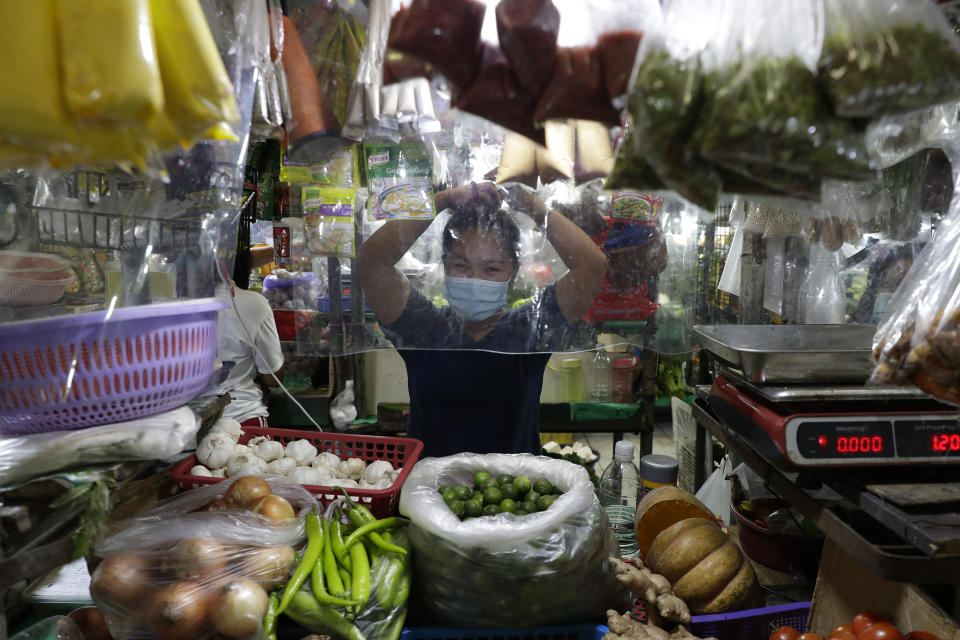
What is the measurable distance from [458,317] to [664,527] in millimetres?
879

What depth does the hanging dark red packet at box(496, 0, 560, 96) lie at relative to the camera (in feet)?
2.72

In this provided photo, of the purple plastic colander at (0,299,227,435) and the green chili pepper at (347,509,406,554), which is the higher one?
the purple plastic colander at (0,299,227,435)

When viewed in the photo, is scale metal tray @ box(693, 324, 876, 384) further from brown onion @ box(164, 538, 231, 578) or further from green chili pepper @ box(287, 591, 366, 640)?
brown onion @ box(164, 538, 231, 578)

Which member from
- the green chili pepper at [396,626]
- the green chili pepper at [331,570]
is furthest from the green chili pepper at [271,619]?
the green chili pepper at [396,626]

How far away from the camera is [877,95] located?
27.5 inches

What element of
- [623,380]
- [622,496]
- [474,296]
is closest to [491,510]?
[474,296]

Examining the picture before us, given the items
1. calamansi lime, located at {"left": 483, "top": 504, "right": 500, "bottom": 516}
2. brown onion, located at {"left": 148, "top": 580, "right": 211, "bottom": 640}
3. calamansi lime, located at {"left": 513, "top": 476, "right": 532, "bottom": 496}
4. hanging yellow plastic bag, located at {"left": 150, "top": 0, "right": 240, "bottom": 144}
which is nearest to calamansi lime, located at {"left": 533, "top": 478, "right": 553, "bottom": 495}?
calamansi lime, located at {"left": 513, "top": 476, "right": 532, "bottom": 496}

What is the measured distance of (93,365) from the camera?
1096 mm

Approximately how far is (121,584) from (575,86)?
51.3 inches

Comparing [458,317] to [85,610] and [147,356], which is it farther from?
[85,610]

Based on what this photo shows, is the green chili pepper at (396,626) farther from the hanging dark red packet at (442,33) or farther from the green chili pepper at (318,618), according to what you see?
the hanging dark red packet at (442,33)

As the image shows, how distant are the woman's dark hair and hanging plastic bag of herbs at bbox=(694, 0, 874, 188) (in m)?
1.10

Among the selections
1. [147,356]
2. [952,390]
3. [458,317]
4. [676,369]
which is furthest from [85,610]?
[676,369]

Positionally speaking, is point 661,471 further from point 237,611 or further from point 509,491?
point 237,611
